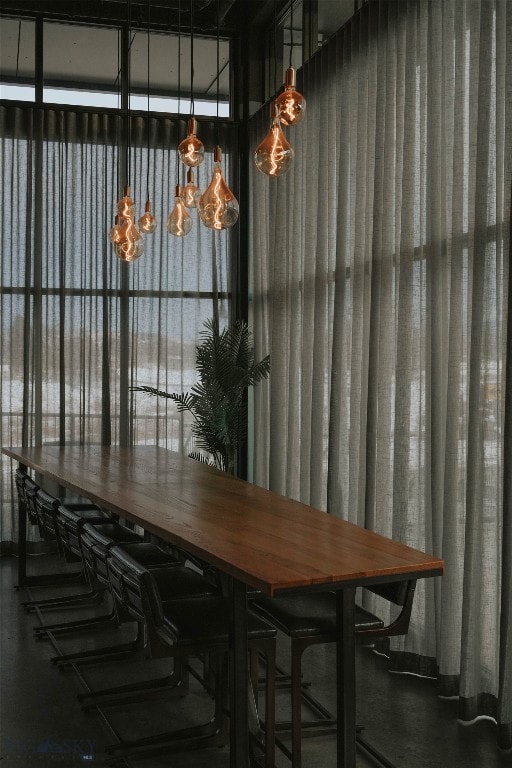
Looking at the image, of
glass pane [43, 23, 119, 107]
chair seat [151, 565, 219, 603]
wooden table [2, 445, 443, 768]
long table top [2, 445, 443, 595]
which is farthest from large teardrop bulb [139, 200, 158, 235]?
glass pane [43, 23, 119, 107]

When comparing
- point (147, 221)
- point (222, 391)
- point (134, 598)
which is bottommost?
point (134, 598)

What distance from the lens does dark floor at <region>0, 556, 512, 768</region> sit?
326 centimetres

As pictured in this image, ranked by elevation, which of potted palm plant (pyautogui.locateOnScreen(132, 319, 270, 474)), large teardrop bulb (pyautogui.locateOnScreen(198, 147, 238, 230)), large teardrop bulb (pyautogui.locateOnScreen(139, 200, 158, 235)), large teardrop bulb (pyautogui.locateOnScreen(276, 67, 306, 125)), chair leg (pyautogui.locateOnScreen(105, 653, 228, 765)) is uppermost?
large teardrop bulb (pyautogui.locateOnScreen(276, 67, 306, 125))

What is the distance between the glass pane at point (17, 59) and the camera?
6785 mm

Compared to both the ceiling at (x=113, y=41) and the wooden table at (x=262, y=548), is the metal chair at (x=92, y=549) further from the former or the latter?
the ceiling at (x=113, y=41)

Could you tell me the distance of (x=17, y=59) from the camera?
6.83m

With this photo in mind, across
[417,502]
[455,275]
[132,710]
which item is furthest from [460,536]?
[132,710]

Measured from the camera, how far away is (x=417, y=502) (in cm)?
429

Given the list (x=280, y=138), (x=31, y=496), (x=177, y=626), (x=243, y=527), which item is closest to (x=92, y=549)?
(x=177, y=626)

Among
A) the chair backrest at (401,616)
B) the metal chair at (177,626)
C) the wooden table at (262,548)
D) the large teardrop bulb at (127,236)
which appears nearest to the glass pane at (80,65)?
the large teardrop bulb at (127,236)

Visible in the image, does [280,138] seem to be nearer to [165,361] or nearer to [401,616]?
[401,616]

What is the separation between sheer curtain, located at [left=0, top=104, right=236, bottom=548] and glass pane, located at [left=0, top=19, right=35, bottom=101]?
6.6 inches

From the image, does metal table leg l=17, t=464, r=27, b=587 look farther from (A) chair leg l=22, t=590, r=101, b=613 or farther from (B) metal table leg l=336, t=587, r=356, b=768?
(B) metal table leg l=336, t=587, r=356, b=768

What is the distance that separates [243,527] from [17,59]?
5354 mm
